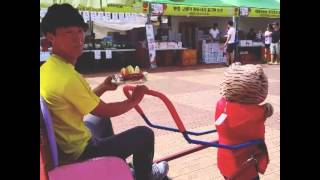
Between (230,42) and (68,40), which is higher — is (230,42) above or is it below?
above

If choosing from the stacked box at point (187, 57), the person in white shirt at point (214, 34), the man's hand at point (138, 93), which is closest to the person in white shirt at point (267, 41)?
the person in white shirt at point (214, 34)

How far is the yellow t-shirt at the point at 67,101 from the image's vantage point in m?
2.30

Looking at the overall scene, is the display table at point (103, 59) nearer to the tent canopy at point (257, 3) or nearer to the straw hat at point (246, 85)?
the tent canopy at point (257, 3)

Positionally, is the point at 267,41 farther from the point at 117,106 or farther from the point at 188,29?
the point at 117,106

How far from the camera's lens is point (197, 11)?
14812mm

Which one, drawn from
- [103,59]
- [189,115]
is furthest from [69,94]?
[103,59]

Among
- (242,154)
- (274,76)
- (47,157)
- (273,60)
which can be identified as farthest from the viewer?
(273,60)

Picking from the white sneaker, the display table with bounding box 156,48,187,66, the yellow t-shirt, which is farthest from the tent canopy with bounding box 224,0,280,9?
the yellow t-shirt

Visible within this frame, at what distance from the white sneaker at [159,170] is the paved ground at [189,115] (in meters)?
0.49

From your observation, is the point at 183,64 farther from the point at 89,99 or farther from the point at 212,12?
the point at 89,99

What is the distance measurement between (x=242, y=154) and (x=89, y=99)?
1.11 metres

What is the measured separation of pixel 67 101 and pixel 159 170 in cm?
122
